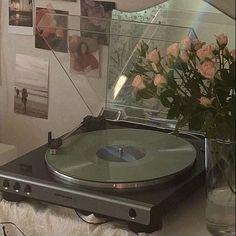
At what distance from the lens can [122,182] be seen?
3.96 feet

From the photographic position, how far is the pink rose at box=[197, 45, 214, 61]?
1.12m

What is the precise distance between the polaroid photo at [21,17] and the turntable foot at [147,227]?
2.78ft

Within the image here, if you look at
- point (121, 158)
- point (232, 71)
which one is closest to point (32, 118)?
point (121, 158)

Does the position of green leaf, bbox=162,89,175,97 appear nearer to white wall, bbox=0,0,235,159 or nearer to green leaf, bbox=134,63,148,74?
green leaf, bbox=134,63,148,74

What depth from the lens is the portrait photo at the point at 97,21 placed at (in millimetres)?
1521

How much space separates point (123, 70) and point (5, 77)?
52 centimetres

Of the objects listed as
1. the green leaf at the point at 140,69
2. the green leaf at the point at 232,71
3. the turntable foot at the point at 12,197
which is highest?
the green leaf at the point at 232,71

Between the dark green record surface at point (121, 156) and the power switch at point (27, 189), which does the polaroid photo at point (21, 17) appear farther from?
the power switch at point (27, 189)

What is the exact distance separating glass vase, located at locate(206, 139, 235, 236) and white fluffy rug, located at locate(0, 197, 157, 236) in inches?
7.4

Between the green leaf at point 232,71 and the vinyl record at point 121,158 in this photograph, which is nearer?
the green leaf at point 232,71

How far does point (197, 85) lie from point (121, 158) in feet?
1.02

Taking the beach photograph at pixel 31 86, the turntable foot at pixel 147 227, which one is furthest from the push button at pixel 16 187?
the beach photograph at pixel 31 86

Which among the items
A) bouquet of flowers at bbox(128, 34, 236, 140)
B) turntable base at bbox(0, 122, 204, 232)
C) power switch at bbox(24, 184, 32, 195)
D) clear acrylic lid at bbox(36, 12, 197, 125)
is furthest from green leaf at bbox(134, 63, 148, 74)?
power switch at bbox(24, 184, 32, 195)

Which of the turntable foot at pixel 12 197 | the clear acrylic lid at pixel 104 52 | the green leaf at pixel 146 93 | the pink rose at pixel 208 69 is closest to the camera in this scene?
the pink rose at pixel 208 69
